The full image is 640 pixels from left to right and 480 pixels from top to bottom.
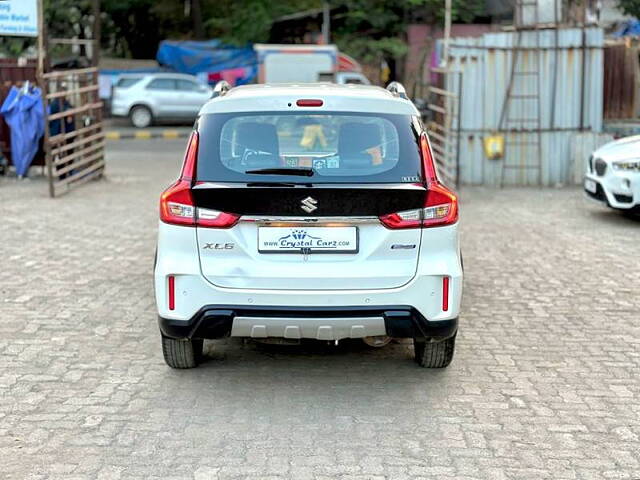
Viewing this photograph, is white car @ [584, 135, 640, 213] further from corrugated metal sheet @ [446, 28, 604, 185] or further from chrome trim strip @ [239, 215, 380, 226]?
chrome trim strip @ [239, 215, 380, 226]

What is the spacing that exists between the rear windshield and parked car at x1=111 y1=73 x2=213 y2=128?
2372 centimetres

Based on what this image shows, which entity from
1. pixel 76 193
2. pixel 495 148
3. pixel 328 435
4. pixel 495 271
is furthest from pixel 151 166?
pixel 328 435

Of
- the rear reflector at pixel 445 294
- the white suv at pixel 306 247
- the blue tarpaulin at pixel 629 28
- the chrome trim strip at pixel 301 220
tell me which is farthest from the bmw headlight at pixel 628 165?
the blue tarpaulin at pixel 629 28

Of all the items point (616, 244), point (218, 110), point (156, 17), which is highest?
point (156, 17)

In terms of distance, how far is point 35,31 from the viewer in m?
14.4

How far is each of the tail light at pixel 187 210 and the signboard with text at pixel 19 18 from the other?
997 centimetres

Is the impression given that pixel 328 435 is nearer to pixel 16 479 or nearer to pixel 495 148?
pixel 16 479

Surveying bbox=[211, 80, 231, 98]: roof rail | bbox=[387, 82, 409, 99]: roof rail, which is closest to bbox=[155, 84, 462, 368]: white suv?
bbox=[211, 80, 231, 98]: roof rail

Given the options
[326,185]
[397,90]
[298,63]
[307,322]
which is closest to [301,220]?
[326,185]

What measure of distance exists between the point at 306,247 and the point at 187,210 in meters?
0.69

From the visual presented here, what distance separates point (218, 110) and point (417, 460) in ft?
7.62

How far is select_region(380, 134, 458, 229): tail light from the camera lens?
5.31 metres

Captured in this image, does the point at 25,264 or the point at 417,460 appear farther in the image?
the point at 25,264

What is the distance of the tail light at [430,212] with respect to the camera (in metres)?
5.31
